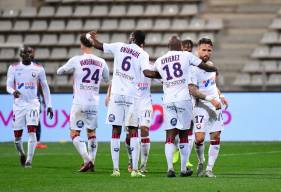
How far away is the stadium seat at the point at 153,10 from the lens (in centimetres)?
3533

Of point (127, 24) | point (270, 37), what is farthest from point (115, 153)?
point (127, 24)

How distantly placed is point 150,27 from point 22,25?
5.24 metres

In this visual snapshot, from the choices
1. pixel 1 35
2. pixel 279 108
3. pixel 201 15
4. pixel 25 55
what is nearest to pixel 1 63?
pixel 1 35

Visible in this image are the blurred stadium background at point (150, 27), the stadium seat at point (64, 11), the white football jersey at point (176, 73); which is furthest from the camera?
the stadium seat at point (64, 11)

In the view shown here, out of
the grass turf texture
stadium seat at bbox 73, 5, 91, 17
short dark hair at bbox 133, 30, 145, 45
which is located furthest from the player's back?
stadium seat at bbox 73, 5, 91, 17

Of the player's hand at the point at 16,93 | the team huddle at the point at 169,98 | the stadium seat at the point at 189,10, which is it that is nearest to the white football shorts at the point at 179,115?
the team huddle at the point at 169,98

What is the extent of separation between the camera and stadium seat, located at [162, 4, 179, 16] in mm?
35188

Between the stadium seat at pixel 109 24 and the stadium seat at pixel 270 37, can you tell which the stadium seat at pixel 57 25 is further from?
the stadium seat at pixel 270 37

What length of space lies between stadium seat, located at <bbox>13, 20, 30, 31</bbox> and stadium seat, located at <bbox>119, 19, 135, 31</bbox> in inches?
149

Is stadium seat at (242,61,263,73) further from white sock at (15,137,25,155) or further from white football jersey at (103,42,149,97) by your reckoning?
white football jersey at (103,42,149,97)

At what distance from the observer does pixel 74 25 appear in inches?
1425

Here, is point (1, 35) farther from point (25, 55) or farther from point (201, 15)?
point (25, 55)

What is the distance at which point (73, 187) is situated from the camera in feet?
42.2

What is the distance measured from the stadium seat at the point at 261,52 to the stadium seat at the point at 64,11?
25.7 feet
